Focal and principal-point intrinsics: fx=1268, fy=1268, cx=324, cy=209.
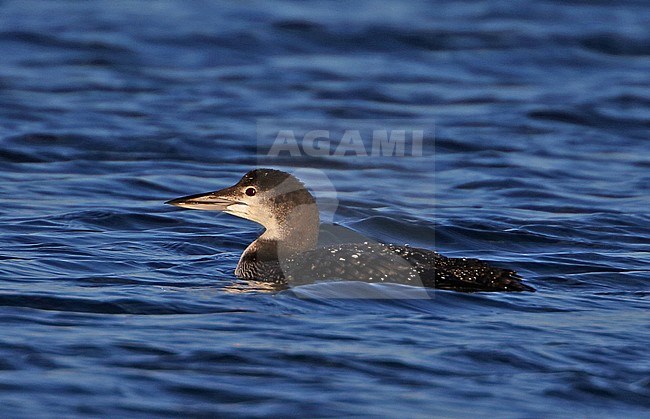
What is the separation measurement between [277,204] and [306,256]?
50cm

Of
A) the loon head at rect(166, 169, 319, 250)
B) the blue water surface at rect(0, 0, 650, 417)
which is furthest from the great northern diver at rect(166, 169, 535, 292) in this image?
the blue water surface at rect(0, 0, 650, 417)

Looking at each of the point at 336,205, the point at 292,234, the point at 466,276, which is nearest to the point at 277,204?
the point at 292,234

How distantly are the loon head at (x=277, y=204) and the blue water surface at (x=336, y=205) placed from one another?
0.40 metres

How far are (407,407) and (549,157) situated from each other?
294 inches

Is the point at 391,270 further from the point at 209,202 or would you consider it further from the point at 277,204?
the point at 209,202

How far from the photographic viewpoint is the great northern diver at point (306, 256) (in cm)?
689

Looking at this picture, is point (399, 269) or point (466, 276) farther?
point (399, 269)

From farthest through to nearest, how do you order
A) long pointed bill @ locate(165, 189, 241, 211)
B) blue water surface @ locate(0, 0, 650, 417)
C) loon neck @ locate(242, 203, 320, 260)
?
long pointed bill @ locate(165, 189, 241, 211) < loon neck @ locate(242, 203, 320, 260) < blue water surface @ locate(0, 0, 650, 417)

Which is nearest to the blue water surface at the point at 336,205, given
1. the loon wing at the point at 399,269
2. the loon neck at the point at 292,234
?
the loon wing at the point at 399,269

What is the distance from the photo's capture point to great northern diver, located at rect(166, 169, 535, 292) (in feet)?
22.6

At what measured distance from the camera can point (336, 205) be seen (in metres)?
10.0

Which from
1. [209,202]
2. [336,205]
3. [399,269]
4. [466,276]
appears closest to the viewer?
[466,276]

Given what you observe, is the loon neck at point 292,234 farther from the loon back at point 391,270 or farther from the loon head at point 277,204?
the loon back at point 391,270

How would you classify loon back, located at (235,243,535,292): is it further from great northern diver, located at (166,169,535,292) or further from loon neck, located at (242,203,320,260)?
loon neck, located at (242,203,320,260)
